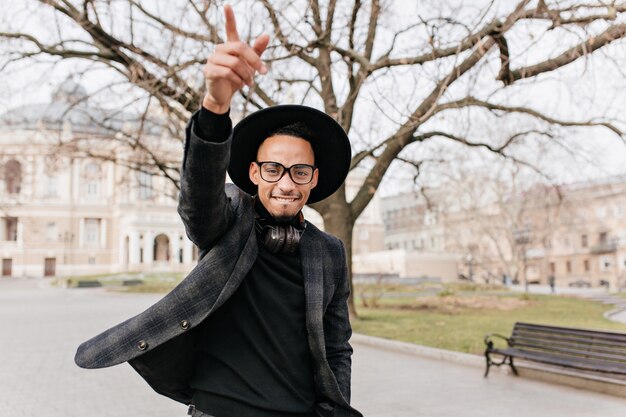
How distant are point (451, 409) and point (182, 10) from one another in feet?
30.0

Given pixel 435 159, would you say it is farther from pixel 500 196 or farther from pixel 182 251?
pixel 182 251

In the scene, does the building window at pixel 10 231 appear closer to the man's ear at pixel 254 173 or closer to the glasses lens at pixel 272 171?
the man's ear at pixel 254 173

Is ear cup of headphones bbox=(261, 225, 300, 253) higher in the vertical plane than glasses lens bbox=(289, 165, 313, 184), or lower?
lower

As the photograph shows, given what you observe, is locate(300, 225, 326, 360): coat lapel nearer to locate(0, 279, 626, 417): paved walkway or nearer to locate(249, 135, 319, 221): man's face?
locate(249, 135, 319, 221): man's face

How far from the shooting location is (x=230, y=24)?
4.85 feet

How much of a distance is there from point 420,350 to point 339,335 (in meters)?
9.40

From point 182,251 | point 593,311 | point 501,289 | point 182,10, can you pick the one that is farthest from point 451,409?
point 182,251

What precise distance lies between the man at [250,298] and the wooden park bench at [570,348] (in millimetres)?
6711

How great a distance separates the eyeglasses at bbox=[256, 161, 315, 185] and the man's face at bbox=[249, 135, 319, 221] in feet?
0.04

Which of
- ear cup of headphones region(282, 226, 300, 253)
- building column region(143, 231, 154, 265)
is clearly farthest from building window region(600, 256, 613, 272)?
ear cup of headphones region(282, 226, 300, 253)

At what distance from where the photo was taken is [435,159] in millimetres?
16359

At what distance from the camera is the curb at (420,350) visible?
988cm

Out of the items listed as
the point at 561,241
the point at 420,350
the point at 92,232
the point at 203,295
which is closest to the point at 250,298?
the point at 203,295

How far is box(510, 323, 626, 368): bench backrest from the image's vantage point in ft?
25.7
